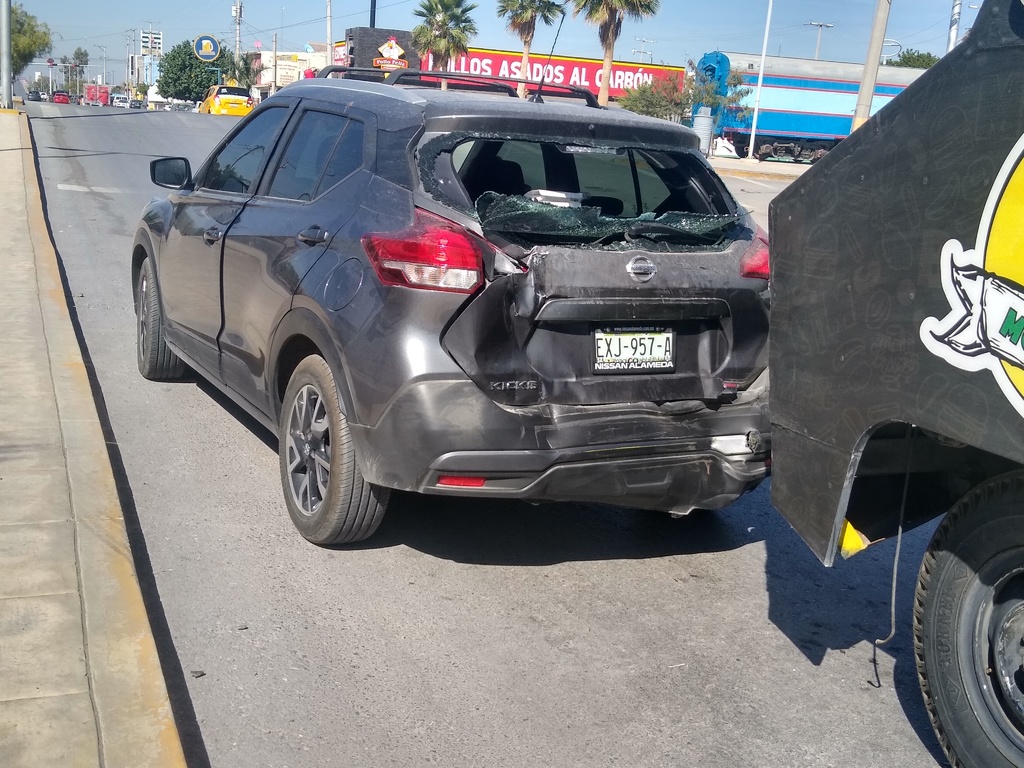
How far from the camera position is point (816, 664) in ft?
12.8

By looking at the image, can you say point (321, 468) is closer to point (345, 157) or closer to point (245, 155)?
point (345, 157)

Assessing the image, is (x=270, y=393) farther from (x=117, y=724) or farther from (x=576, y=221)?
(x=117, y=724)

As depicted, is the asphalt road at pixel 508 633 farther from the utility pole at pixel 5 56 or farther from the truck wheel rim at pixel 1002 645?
the utility pole at pixel 5 56

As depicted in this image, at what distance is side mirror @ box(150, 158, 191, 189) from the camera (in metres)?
6.29

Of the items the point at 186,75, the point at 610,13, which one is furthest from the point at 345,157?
the point at 186,75

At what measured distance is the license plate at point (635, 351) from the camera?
408cm

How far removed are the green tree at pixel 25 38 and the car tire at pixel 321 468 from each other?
98.5 metres

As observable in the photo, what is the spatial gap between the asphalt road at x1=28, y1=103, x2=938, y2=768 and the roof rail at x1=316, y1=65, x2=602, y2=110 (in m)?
2.06

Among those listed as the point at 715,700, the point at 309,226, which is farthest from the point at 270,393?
the point at 715,700

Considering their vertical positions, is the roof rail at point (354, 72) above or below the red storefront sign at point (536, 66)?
below

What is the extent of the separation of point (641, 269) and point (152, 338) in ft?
12.6

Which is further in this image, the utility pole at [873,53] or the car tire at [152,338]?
the utility pole at [873,53]

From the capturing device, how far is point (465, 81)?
5.59 meters

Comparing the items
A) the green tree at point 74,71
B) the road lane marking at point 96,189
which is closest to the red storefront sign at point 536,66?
the road lane marking at point 96,189
